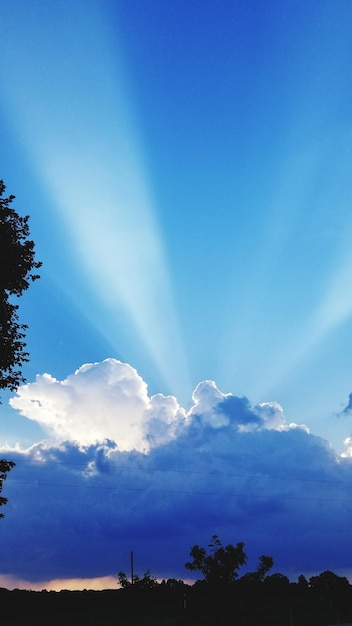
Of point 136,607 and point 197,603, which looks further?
point 136,607

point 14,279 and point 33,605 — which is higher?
point 14,279

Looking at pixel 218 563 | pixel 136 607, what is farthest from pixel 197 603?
pixel 136 607

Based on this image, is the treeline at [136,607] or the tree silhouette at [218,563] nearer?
the tree silhouette at [218,563]

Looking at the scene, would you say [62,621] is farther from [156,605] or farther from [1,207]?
[1,207]

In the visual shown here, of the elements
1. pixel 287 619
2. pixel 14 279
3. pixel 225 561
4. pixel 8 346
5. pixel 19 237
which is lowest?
pixel 287 619

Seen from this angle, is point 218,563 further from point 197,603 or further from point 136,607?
point 136,607

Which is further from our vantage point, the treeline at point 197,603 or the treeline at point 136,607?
the treeline at point 136,607

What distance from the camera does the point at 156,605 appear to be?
2904 inches

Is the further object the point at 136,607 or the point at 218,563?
the point at 136,607

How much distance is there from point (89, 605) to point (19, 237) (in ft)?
235

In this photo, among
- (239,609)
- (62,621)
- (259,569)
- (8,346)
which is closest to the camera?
(8,346)

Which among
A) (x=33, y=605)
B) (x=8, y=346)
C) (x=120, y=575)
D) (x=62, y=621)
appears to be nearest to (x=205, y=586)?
(x=8, y=346)

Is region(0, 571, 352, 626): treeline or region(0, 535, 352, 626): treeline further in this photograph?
region(0, 571, 352, 626): treeline

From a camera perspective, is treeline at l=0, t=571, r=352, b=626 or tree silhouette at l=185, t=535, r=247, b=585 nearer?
tree silhouette at l=185, t=535, r=247, b=585
